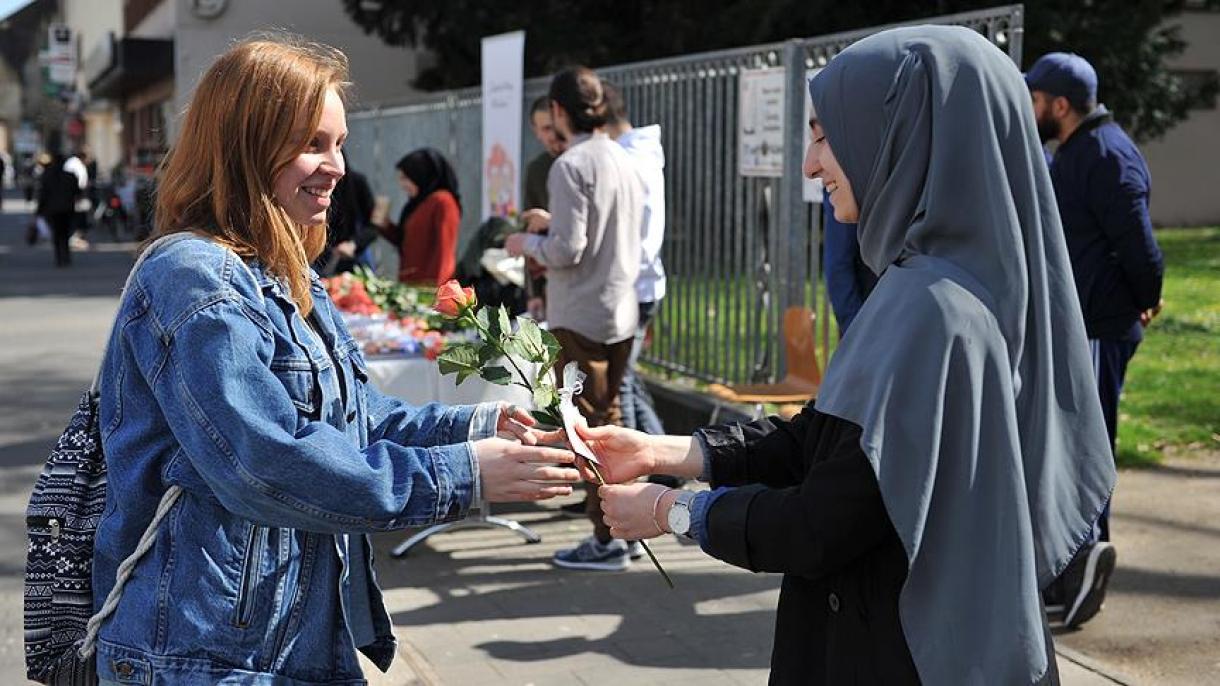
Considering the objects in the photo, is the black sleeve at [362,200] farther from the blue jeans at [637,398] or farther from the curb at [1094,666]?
the curb at [1094,666]

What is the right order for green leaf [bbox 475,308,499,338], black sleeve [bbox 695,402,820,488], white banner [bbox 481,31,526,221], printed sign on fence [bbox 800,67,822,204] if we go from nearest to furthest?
black sleeve [bbox 695,402,820,488]
green leaf [bbox 475,308,499,338]
printed sign on fence [bbox 800,67,822,204]
white banner [bbox 481,31,526,221]

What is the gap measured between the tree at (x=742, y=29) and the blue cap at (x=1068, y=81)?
14.2m

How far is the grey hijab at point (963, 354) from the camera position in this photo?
79.7 inches

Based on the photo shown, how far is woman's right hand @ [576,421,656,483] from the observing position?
276 cm

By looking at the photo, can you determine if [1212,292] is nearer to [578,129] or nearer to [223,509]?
[578,129]

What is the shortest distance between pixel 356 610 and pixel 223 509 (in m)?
0.35

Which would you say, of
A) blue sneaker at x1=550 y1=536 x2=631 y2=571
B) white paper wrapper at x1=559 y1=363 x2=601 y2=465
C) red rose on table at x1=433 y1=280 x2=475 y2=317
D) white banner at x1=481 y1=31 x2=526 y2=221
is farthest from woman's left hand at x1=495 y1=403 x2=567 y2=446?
white banner at x1=481 y1=31 x2=526 y2=221

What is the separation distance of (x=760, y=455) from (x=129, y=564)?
1.18 m

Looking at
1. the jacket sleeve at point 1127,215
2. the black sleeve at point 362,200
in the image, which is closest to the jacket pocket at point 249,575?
the jacket sleeve at point 1127,215

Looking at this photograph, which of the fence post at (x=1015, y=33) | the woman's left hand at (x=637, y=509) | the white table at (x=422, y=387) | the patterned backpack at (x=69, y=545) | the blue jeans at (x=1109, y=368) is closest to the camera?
the patterned backpack at (x=69, y=545)

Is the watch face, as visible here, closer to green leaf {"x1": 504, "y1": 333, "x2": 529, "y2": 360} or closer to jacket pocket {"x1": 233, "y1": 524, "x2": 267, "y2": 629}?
green leaf {"x1": 504, "y1": 333, "x2": 529, "y2": 360}

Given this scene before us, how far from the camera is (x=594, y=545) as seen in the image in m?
6.12

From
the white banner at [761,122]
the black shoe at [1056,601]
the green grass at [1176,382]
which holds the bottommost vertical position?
the black shoe at [1056,601]

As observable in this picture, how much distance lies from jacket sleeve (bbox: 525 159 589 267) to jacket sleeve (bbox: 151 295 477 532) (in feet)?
12.7
